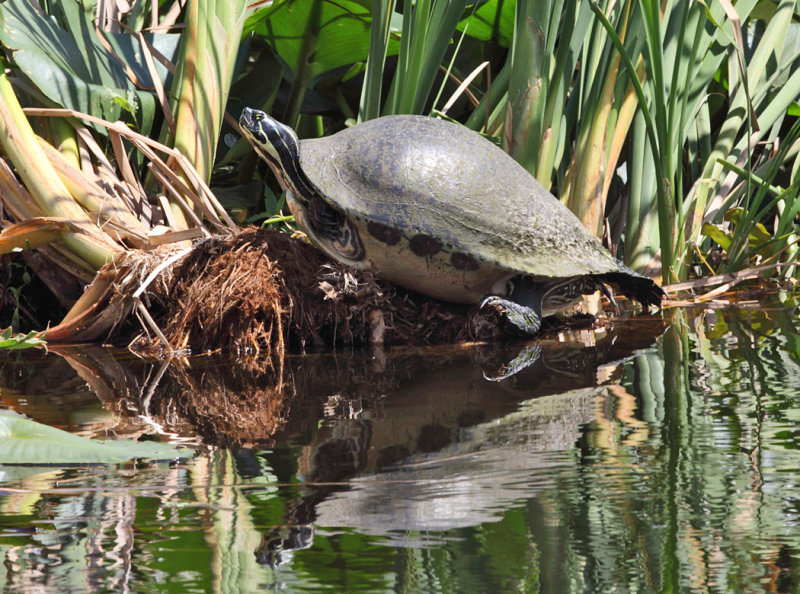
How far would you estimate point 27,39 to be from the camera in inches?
99.8

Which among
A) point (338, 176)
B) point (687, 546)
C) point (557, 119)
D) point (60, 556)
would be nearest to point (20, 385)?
point (338, 176)

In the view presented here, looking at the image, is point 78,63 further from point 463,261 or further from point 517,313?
point 517,313

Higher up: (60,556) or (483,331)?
(483,331)

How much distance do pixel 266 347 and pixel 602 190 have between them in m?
1.36

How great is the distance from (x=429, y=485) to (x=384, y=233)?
1251mm

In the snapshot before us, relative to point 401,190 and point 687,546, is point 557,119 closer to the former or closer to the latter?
point 401,190

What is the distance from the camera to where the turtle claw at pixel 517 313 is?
7.41 ft

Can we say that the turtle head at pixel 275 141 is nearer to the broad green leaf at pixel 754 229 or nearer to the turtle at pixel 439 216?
the turtle at pixel 439 216

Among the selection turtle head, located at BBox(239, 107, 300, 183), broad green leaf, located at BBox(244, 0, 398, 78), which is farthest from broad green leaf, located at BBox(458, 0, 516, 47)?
turtle head, located at BBox(239, 107, 300, 183)

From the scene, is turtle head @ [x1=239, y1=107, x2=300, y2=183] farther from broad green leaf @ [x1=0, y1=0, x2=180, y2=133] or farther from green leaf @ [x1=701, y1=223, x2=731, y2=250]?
green leaf @ [x1=701, y1=223, x2=731, y2=250]

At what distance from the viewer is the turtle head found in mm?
2381

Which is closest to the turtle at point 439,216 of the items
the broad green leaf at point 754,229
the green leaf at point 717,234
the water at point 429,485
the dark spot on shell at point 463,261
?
the dark spot on shell at point 463,261

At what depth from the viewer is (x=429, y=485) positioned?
3.40ft

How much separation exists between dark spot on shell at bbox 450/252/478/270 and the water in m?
0.43
